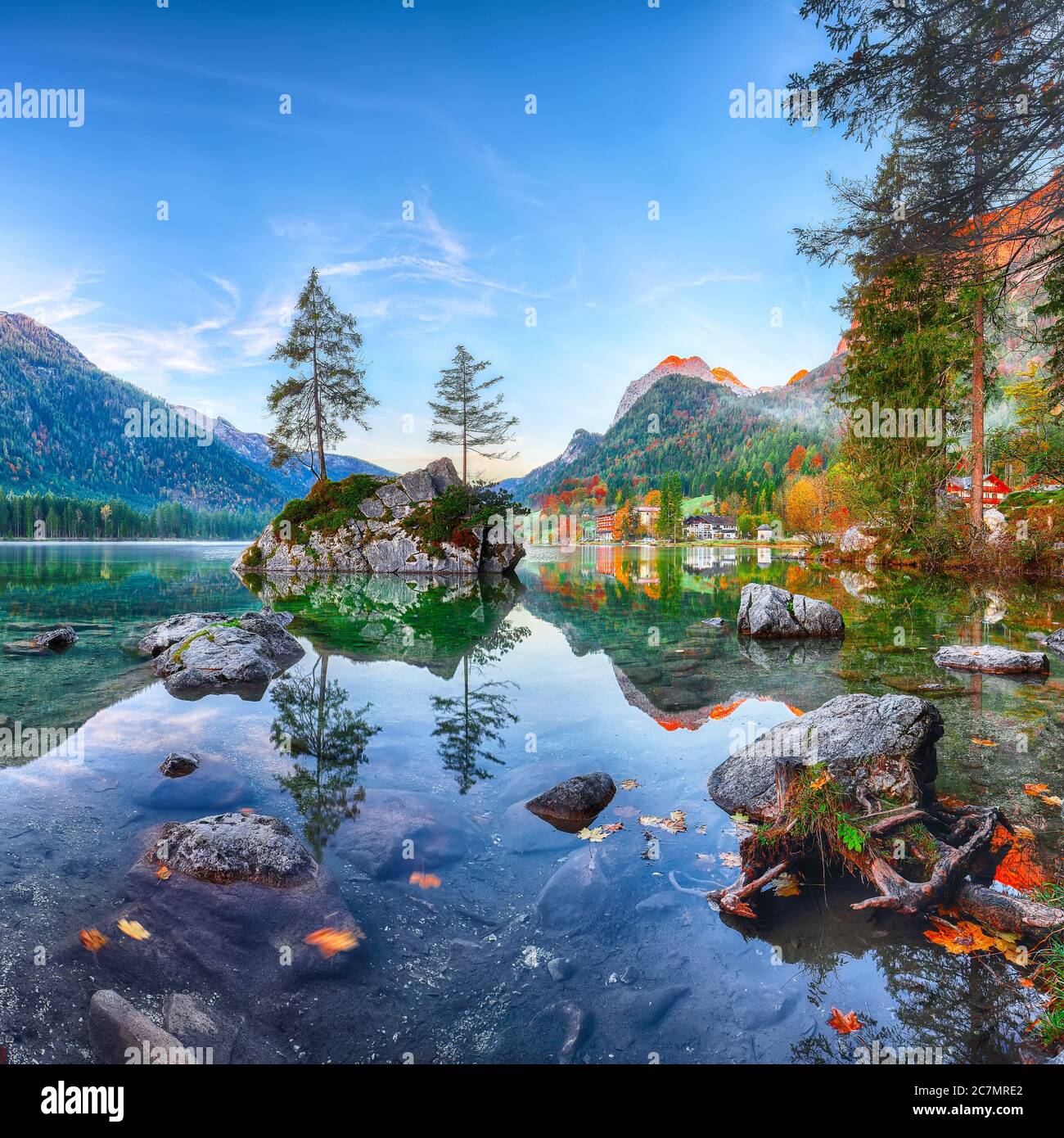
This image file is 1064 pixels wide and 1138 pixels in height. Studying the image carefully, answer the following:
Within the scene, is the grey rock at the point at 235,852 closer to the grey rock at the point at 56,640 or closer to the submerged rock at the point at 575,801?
the submerged rock at the point at 575,801

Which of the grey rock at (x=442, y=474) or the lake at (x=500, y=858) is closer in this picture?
the lake at (x=500, y=858)

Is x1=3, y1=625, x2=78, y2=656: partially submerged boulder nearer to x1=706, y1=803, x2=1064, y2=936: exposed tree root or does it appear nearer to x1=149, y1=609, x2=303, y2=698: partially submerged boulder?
x1=149, y1=609, x2=303, y2=698: partially submerged boulder

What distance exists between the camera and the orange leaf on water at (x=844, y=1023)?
10.1ft

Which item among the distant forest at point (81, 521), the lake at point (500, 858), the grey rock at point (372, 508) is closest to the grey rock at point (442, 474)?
the grey rock at point (372, 508)

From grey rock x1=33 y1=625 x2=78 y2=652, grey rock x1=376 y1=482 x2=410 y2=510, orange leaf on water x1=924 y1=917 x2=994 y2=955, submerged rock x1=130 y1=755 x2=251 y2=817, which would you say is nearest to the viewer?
orange leaf on water x1=924 y1=917 x2=994 y2=955

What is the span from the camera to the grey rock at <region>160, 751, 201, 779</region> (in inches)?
252

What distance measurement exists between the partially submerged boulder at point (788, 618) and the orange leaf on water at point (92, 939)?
543 inches

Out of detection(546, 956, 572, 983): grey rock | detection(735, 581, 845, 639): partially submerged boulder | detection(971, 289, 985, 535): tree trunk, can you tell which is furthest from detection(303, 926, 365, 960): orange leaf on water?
detection(971, 289, 985, 535): tree trunk

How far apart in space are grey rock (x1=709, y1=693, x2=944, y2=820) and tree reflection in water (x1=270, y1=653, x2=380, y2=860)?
379 centimetres
